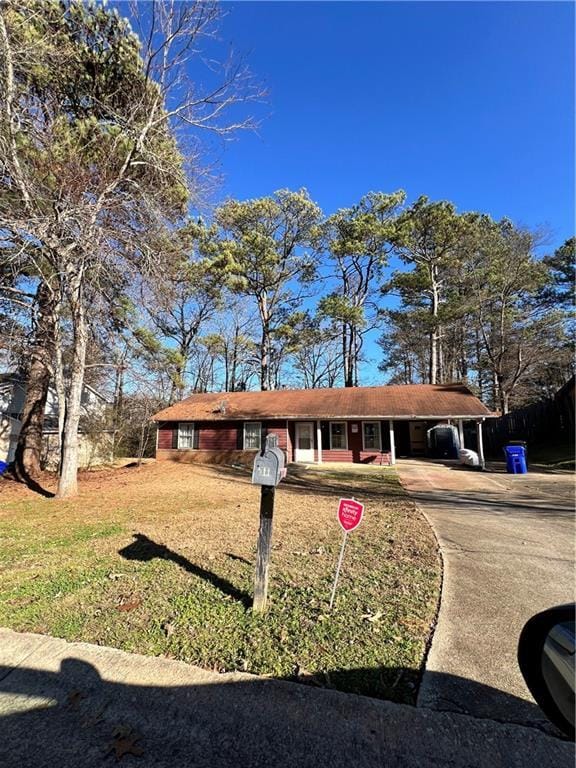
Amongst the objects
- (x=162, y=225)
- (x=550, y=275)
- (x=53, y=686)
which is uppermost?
(x=550, y=275)

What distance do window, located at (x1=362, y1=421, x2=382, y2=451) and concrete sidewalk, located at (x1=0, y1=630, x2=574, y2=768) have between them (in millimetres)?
16222

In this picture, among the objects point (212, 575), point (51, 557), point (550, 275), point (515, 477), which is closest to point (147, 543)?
point (51, 557)

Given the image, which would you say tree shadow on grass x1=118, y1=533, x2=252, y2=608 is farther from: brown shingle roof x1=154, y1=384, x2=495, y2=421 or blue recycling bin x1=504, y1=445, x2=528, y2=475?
blue recycling bin x1=504, y1=445, x2=528, y2=475

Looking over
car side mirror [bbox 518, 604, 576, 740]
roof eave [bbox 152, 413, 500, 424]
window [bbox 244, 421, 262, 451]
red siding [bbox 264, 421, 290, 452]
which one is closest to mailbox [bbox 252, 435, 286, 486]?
car side mirror [bbox 518, 604, 576, 740]

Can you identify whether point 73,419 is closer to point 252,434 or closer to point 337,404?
point 252,434

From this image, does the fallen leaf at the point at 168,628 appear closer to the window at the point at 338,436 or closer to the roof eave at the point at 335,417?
the roof eave at the point at 335,417

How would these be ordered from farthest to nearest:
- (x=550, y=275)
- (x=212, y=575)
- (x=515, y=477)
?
(x=550, y=275)
(x=515, y=477)
(x=212, y=575)

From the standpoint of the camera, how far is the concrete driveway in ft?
7.90

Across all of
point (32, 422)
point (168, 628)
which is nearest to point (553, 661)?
point (168, 628)

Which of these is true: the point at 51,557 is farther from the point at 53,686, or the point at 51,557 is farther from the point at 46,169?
the point at 46,169

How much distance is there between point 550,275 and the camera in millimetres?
24078

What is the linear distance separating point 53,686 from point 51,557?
288 centimetres

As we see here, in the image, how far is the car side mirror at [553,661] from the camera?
4.67 ft

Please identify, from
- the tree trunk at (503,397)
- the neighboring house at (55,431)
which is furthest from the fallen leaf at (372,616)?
the tree trunk at (503,397)
